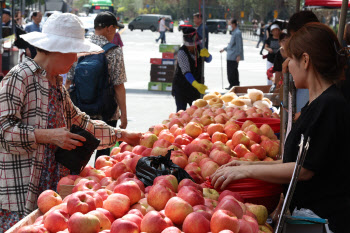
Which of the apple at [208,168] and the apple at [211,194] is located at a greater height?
the apple at [211,194]

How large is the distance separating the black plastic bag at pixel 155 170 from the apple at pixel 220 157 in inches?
21.3

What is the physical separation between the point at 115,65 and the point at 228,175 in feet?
9.70

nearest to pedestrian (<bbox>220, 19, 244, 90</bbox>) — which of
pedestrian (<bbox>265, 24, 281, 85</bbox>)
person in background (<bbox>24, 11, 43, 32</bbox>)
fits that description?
pedestrian (<bbox>265, 24, 281, 85</bbox>)

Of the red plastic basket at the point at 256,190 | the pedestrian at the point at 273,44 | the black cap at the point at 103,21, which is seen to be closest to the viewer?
the red plastic basket at the point at 256,190

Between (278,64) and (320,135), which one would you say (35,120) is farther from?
(278,64)

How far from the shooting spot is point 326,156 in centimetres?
256

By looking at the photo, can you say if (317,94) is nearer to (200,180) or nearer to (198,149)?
(200,180)

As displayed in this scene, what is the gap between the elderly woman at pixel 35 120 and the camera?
3123 mm

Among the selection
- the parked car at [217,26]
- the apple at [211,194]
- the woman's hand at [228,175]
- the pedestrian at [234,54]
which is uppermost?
the woman's hand at [228,175]

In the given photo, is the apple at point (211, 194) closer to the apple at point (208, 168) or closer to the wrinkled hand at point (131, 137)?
the apple at point (208, 168)

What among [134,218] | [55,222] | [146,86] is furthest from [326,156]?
[146,86]

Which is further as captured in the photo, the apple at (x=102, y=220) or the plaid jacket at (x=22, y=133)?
the plaid jacket at (x=22, y=133)

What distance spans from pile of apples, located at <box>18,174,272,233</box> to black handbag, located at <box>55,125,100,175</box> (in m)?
0.33

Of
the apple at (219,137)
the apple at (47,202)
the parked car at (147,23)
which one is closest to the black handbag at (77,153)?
the apple at (47,202)
